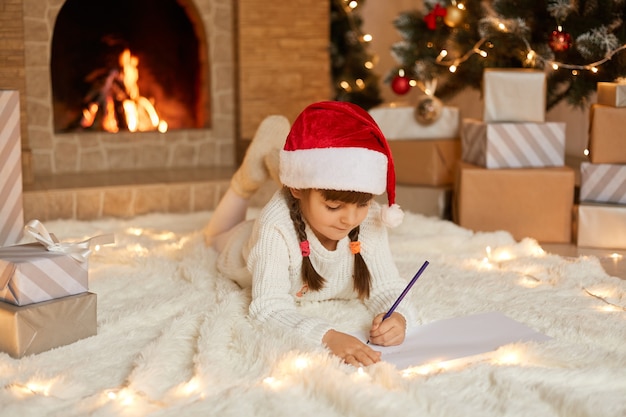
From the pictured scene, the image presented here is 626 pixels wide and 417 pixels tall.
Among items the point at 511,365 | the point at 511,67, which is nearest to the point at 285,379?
the point at 511,365

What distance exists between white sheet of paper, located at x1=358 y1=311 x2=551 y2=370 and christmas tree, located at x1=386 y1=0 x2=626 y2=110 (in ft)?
3.60

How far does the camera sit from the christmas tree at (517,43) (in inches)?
93.7

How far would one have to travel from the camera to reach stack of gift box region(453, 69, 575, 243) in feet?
7.66

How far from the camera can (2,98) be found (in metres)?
1.95

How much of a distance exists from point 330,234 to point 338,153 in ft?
0.54

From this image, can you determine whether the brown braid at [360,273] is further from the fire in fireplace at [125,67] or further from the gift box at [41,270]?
the fire in fireplace at [125,67]

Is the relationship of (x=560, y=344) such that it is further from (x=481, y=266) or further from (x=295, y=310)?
(x=481, y=266)

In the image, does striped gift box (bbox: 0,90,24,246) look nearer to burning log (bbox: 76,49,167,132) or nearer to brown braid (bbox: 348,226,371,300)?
brown braid (bbox: 348,226,371,300)

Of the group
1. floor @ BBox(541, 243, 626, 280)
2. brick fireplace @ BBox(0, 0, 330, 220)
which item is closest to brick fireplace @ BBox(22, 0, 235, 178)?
brick fireplace @ BBox(0, 0, 330, 220)

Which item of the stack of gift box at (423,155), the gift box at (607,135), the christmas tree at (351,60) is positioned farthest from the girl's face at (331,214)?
the christmas tree at (351,60)

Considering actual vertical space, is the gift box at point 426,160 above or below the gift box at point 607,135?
below

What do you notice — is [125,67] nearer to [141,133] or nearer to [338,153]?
[141,133]

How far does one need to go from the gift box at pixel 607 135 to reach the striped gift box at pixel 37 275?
1.47 m

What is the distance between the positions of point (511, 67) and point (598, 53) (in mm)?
388
